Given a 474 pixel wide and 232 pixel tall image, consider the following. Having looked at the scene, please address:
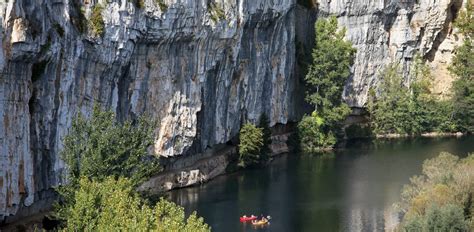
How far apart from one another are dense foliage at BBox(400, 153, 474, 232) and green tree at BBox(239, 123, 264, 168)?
17992 mm

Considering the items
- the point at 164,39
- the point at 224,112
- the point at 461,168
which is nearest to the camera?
the point at 461,168

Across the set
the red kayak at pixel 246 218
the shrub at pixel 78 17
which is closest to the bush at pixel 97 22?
the shrub at pixel 78 17

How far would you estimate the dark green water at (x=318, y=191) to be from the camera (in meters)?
51.0

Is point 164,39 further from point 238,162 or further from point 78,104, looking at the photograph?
point 238,162

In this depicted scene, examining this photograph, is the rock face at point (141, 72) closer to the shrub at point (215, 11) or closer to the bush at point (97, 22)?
the shrub at point (215, 11)

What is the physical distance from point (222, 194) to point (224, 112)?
9646 mm

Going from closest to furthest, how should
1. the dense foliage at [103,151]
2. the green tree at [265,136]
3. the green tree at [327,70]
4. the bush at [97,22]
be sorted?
the dense foliage at [103,151] → the bush at [97,22] → the green tree at [265,136] → the green tree at [327,70]

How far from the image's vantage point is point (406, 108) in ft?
273

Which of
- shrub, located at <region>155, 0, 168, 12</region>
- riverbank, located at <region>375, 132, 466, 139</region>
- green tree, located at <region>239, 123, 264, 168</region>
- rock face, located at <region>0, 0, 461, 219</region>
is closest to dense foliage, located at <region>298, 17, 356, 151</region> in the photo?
rock face, located at <region>0, 0, 461, 219</region>

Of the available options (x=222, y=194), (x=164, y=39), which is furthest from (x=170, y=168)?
(x=164, y=39)

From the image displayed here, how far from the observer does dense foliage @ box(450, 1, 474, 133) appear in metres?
82.5

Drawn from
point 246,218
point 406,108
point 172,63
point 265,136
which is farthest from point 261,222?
point 406,108

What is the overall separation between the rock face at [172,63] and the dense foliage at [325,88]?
5.44ft

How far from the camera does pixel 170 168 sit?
2394 inches
